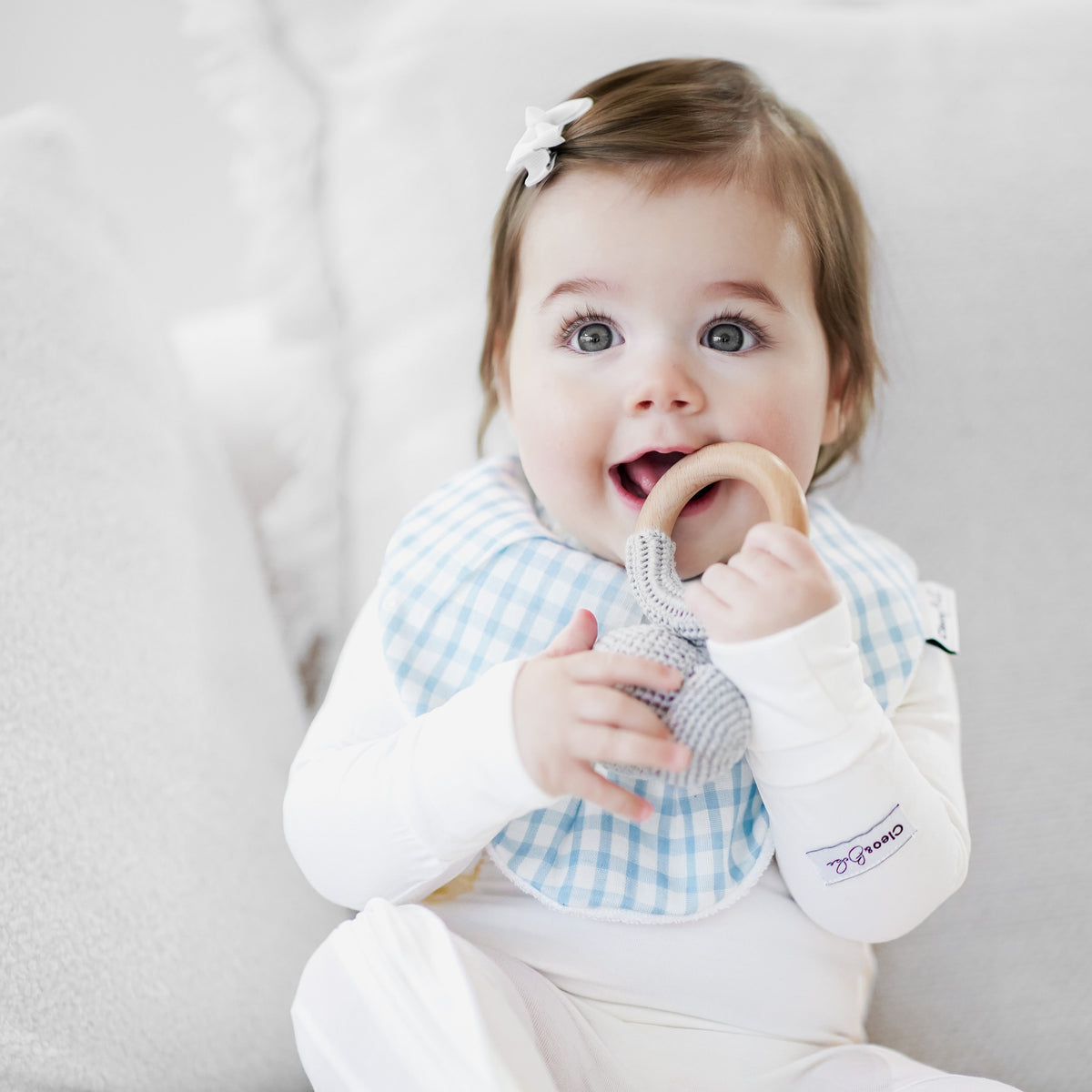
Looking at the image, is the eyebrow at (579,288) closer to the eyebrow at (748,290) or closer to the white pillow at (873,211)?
the eyebrow at (748,290)

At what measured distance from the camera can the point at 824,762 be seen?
63 cm

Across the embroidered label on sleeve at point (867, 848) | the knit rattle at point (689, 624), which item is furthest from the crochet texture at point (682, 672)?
the embroidered label on sleeve at point (867, 848)

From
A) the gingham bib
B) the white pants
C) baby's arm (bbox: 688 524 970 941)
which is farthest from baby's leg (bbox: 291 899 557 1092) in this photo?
baby's arm (bbox: 688 524 970 941)

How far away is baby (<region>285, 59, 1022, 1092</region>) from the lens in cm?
61

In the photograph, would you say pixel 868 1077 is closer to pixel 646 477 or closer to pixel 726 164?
pixel 646 477

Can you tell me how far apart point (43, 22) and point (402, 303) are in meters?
0.82

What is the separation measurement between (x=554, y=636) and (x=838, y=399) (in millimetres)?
302

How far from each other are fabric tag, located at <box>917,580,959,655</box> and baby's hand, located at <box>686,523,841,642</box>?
0.87 ft

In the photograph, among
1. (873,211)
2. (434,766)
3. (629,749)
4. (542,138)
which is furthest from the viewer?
(873,211)

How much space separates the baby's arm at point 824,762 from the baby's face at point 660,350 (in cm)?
13

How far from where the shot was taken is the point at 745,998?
0.74m

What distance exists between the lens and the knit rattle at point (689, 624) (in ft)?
1.89

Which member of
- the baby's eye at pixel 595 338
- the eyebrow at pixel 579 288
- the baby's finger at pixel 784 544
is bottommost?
the baby's finger at pixel 784 544

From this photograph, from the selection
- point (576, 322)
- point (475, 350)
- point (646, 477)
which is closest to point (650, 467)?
point (646, 477)
